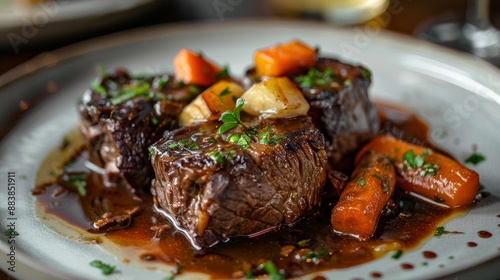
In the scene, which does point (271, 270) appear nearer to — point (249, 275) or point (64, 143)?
point (249, 275)

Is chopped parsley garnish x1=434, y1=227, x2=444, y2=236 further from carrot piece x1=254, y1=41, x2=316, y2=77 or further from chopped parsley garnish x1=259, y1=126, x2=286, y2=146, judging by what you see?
carrot piece x1=254, y1=41, x2=316, y2=77

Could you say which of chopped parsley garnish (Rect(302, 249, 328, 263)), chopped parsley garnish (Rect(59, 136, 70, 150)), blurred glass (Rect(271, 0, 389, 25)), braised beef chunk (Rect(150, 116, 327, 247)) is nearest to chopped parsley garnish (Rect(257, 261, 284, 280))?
chopped parsley garnish (Rect(302, 249, 328, 263))

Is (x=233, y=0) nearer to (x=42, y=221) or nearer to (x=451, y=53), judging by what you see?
(x=451, y=53)

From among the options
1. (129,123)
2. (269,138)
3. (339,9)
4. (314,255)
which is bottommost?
(314,255)

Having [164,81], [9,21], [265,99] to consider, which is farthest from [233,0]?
[265,99]

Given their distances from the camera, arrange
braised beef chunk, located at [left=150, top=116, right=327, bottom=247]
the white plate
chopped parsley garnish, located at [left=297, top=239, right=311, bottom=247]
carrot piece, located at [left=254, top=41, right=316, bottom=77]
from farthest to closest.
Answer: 1. carrot piece, located at [left=254, top=41, right=316, bottom=77]
2. chopped parsley garnish, located at [left=297, top=239, right=311, bottom=247]
3. braised beef chunk, located at [left=150, top=116, right=327, bottom=247]
4. the white plate

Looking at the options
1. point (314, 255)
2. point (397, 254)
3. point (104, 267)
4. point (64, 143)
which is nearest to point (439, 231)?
point (397, 254)
